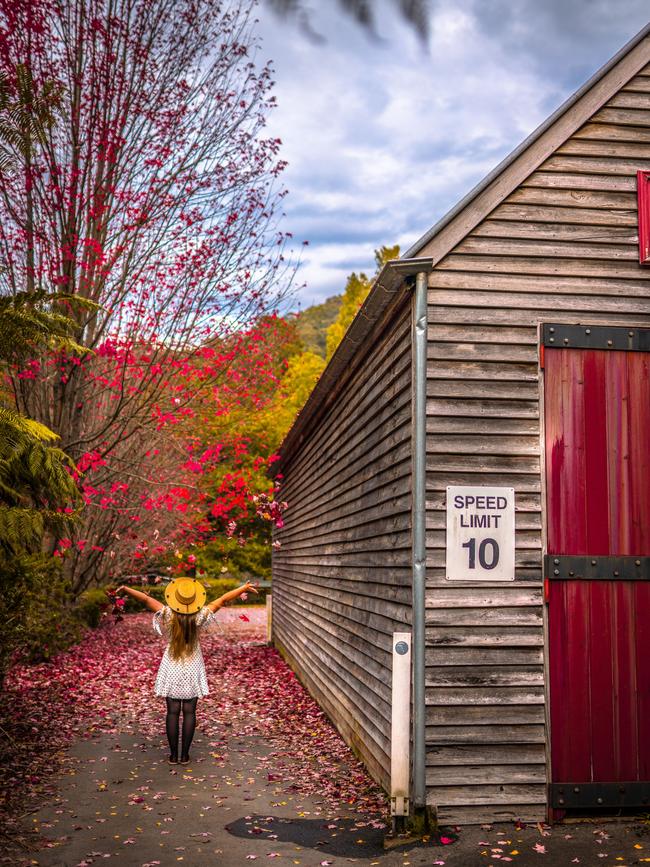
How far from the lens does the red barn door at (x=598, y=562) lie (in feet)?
19.2

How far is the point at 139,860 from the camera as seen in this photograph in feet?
17.6

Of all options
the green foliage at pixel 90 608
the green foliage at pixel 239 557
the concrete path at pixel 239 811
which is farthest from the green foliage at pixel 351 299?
the concrete path at pixel 239 811

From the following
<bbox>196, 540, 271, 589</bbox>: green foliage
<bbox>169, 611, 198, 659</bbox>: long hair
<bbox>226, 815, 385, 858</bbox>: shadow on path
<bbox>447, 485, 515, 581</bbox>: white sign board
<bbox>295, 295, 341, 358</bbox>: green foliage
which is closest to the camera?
<bbox>226, 815, 385, 858</bbox>: shadow on path

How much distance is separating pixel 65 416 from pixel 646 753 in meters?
9.30

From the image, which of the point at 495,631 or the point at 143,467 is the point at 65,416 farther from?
the point at 495,631

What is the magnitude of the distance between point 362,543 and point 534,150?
3.93m

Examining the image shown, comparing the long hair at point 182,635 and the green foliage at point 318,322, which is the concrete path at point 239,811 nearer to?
the long hair at point 182,635

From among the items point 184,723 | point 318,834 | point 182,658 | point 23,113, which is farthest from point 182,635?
point 23,113

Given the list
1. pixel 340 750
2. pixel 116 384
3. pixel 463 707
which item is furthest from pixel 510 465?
pixel 116 384

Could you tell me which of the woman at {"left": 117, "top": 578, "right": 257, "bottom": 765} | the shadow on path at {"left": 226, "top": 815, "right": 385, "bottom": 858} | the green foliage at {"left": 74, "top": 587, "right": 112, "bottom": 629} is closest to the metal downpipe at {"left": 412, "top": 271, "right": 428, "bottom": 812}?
the shadow on path at {"left": 226, "top": 815, "right": 385, "bottom": 858}

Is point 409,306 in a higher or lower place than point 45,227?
lower

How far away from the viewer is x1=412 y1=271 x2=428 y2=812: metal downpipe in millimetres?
5742

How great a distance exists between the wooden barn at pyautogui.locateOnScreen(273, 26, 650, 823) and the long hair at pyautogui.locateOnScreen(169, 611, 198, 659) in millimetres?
→ 2233

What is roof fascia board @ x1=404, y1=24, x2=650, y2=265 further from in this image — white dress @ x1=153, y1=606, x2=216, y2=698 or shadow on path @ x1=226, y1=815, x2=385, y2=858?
white dress @ x1=153, y1=606, x2=216, y2=698
